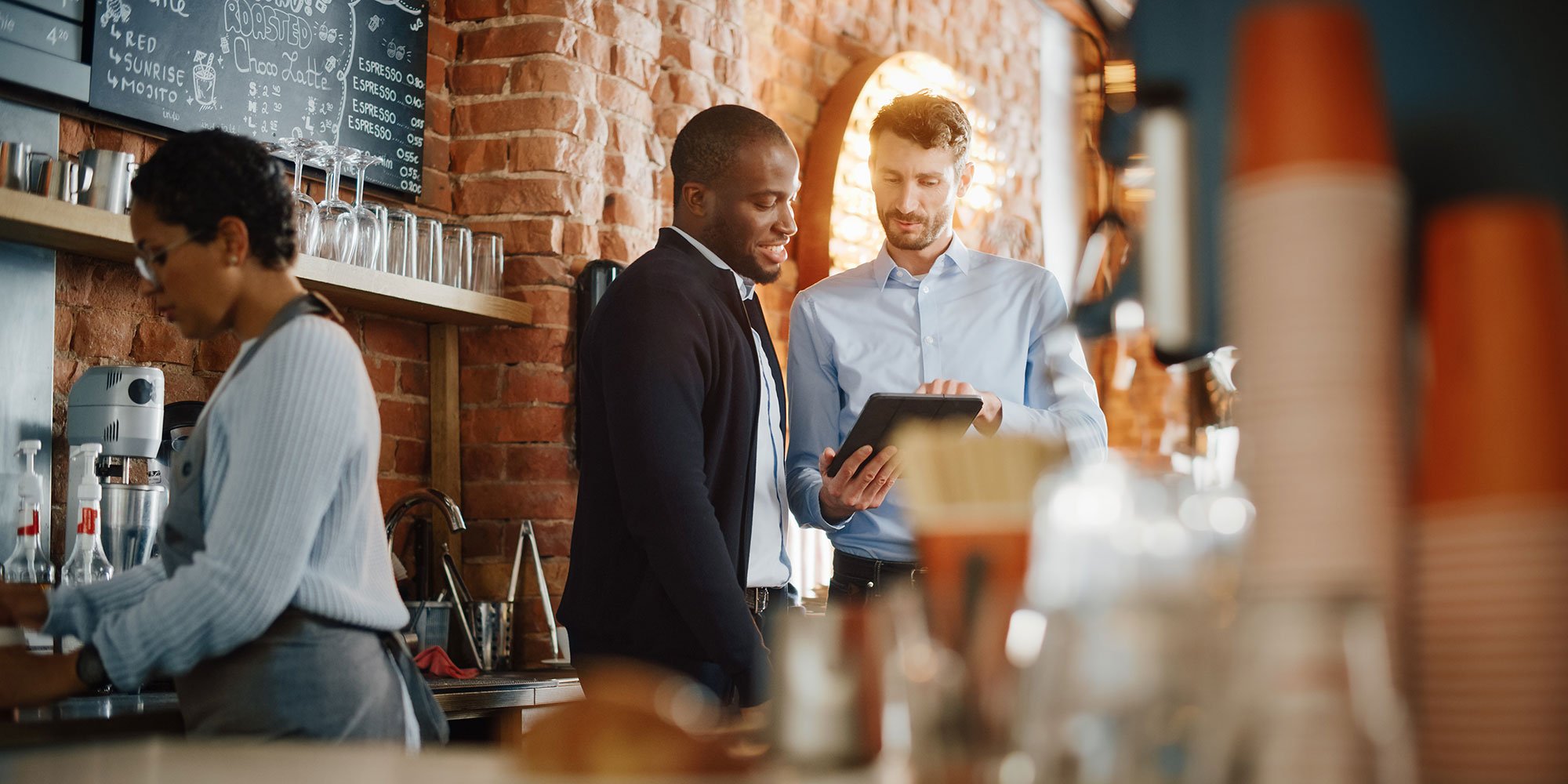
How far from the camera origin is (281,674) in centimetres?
151

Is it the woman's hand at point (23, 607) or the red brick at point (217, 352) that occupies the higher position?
the red brick at point (217, 352)

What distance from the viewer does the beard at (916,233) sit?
271cm

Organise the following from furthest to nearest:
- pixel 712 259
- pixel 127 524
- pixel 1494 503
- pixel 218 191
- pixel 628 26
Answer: pixel 628 26 → pixel 712 259 → pixel 127 524 → pixel 218 191 → pixel 1494 503

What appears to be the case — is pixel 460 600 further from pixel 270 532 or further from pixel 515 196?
pixel 270 532

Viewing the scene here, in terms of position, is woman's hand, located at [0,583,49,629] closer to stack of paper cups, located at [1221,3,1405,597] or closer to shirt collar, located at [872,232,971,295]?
stack of paper cups, located at [1221,3,1405,597]

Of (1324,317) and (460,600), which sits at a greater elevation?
(1324,317)

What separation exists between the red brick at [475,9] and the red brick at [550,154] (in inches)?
12.5

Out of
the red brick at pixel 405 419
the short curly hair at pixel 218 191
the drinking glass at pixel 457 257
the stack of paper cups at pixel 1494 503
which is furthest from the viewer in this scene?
the red brick at pixel 405 419

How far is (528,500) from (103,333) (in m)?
→ 0.98

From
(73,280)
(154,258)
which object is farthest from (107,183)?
(154,258)

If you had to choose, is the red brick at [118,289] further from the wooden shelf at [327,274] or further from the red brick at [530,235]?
the red brick at [530,235]

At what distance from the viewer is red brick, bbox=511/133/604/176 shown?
3.17 metres

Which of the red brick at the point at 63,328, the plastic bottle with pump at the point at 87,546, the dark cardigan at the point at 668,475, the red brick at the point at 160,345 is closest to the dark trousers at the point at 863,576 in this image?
the dark cardigan at the point at 668,475

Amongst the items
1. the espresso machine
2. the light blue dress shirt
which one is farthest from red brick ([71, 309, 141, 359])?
the light blue dress shirt
